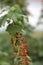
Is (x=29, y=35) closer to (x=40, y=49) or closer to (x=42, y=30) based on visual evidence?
(x=40, y=49)

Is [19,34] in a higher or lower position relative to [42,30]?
lower

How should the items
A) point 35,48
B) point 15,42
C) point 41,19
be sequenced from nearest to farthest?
point 15,42 < point 35,48 < point 41,19

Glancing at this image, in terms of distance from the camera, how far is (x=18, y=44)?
2.13 meters

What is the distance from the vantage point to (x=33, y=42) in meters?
4.10

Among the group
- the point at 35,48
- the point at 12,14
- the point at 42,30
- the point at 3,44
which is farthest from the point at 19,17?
the point at 42,30

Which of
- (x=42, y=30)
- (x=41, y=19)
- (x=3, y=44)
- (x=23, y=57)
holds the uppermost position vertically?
(x=42, y=30)

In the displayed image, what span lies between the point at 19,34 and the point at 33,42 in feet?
6.56

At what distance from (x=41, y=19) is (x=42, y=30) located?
8.42 feet

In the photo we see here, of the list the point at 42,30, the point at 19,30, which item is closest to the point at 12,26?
the point at 19,30

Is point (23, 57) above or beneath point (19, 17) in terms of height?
beneath

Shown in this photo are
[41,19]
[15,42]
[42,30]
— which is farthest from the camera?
[42,30]

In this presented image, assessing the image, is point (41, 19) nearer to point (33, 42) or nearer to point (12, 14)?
point (33, 42)

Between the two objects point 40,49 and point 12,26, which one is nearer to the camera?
point 12,26

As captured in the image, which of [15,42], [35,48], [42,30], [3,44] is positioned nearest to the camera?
[15,42]
